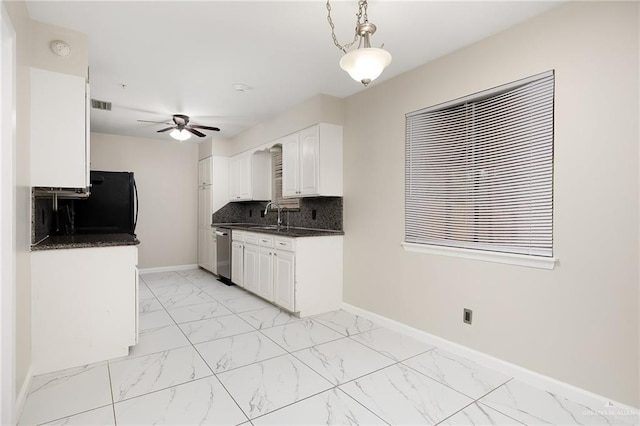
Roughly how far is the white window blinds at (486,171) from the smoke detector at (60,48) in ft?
8.83

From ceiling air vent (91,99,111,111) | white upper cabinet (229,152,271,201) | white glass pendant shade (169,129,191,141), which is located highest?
ceiling air vent (91,99,111,111)

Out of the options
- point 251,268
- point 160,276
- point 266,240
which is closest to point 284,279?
point 266,240

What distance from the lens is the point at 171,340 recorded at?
9.57ft

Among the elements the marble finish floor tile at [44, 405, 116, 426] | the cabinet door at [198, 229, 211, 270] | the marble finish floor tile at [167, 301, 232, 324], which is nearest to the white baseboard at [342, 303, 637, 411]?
the marble finish floor tile at [167, 301, 232, 324]

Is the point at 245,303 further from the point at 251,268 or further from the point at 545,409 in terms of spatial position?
the point at 545,409

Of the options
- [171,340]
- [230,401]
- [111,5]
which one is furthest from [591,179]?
[171,340]

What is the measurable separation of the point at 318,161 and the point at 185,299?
2429mm

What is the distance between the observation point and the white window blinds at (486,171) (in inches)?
85.4

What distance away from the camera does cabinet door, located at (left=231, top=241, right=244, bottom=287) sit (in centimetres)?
459

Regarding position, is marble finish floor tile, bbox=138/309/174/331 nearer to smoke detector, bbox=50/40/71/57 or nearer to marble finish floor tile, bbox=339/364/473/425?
marble finish floor tile, bbox=339/364/473/425

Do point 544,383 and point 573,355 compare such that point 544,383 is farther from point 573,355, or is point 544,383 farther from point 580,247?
point 580,247

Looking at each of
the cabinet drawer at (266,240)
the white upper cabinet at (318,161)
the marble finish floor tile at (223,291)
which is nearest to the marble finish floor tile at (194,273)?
the marble finish floor tile at (223,291)

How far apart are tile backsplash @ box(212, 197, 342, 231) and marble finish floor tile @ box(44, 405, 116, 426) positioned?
8.55 feet

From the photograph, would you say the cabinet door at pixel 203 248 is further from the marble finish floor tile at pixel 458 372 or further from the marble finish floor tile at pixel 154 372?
the marble finish floor tile at pixel 458 372
